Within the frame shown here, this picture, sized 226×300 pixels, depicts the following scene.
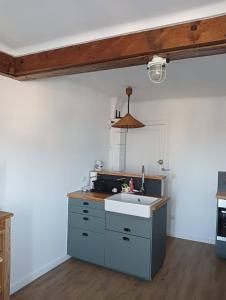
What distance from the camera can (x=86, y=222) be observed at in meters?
3.25

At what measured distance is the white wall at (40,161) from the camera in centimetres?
258

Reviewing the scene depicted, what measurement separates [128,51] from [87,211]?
2105mm

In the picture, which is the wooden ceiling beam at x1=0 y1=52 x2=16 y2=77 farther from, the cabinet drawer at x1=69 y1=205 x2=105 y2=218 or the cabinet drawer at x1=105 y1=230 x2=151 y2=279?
the cabinet drawer at x1=105 y1=230 x2=151 y2=279

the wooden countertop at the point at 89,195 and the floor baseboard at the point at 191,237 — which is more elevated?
the wooden countertop at the point at 89,195

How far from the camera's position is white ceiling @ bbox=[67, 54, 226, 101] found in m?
2.61

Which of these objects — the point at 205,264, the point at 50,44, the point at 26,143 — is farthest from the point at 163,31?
the point at 205,264

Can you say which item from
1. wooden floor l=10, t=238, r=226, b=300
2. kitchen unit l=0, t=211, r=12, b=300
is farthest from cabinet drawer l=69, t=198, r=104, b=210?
kitchen unit l=0, t=211, r=12, b=300

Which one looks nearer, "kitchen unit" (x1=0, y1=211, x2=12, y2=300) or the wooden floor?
"kitchen unit" (x1=0, y1=211, x2=12, y2=300)

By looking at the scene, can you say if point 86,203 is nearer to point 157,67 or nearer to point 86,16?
point 157,67

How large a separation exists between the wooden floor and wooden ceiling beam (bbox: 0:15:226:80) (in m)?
2.21

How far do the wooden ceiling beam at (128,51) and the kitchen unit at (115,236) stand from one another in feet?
5.34


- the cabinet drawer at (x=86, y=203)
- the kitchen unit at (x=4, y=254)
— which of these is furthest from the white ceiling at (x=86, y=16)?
the cabinet drawer at (x=86, y=203)

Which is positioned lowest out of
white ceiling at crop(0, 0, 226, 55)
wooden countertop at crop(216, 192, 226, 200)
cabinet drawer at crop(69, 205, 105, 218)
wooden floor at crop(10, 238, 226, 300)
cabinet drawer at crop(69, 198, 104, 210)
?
wooden floor at crop(10, 238, 226, 300)

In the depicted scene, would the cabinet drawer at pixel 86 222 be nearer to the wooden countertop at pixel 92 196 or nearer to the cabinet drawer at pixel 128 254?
the cabinet drawer at pixel 128 254
